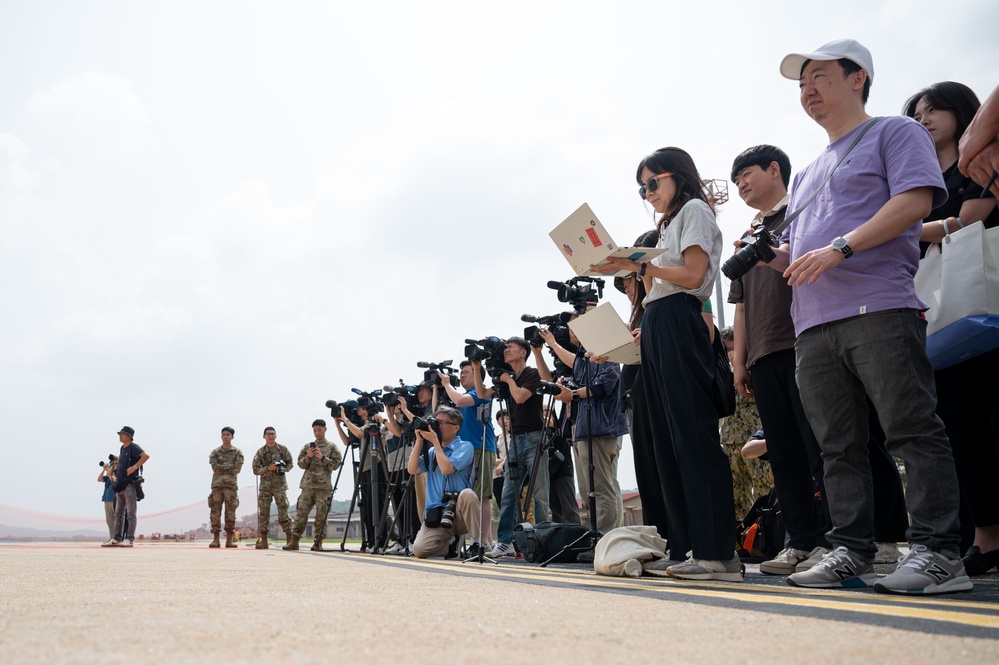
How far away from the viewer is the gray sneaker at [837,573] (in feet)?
9.07

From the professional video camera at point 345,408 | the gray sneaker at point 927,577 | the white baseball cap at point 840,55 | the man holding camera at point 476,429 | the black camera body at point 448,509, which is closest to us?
the gray sneaker at point 927,577

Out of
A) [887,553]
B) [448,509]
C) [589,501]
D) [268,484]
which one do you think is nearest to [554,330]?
[589,501]

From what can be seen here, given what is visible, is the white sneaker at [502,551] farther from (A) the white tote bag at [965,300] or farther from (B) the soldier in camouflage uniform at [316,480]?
(B) the soldier in camouflage uniform at [316,480]

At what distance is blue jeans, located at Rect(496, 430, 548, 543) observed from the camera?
20.2 feet

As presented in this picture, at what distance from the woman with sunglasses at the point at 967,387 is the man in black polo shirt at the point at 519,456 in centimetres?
325

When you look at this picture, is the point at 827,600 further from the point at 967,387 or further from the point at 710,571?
the point at 967,387

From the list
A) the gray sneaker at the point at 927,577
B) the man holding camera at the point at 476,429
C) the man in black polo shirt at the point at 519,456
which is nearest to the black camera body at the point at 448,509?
the man holding camera at the point at 476,429

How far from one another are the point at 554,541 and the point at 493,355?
1.79m

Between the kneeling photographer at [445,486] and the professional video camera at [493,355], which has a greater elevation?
the professional video camera at [493,355]

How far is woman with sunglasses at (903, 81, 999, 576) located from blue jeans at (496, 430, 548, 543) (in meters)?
3.21

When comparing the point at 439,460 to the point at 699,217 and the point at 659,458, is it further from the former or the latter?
the point at 699,217

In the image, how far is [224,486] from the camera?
507 inches

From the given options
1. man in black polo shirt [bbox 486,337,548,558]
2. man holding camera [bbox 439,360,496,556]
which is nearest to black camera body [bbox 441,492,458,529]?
man holding camera [bbox 439,360,496,556]

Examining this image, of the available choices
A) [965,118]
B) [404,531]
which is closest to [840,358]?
[965,118]
